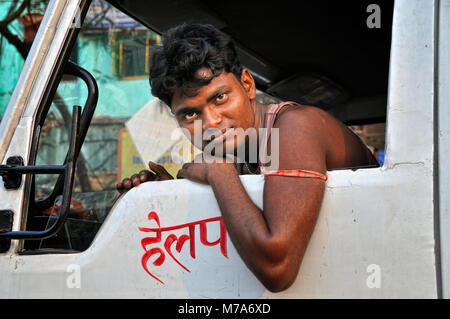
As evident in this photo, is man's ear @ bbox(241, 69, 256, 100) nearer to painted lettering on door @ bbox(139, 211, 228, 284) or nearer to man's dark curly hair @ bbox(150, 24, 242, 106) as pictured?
man's dark curly hair @ bbox(150, 24, 242, 106)

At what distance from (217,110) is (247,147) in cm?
18

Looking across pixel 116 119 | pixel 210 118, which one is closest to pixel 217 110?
pixel 210 118

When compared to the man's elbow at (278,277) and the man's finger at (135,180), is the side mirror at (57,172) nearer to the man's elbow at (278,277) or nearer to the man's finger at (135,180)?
the man's finger at (135,180)

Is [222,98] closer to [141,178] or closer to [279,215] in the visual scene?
[141,178]

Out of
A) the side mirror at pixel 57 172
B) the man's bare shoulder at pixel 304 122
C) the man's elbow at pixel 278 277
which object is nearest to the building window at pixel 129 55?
the side mirror at pixel 57 172

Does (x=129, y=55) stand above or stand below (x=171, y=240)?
above

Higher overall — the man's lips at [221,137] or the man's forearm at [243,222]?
the man's lips at [221,137]

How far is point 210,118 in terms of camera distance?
1556mm

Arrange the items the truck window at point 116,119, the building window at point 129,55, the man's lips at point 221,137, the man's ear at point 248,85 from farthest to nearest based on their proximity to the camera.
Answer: the building window at point 129,55 < the truck window at point 116,119 < the man's ear at point 248,85 < the man's lips at point 221,137

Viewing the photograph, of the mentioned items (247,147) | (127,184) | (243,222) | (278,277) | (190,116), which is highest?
(190,116)

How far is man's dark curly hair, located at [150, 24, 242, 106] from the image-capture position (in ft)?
5.16

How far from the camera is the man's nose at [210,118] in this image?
155 cm

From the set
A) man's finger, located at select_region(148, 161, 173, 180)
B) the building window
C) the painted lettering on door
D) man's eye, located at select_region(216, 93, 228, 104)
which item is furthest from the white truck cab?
the building window
